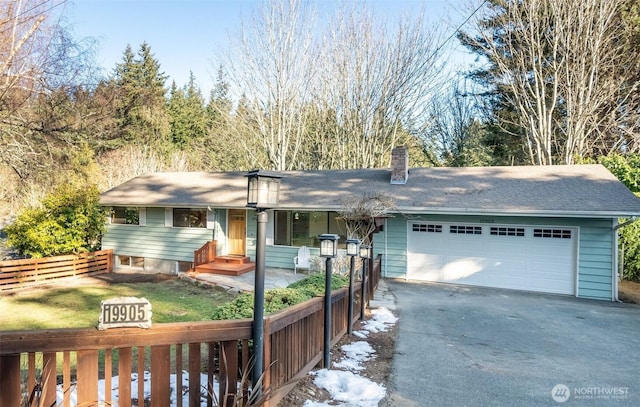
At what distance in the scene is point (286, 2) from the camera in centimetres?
1762

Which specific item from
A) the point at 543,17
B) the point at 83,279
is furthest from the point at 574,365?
the point at 543,17

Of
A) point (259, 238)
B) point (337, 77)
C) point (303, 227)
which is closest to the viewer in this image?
→ point (259, 238)

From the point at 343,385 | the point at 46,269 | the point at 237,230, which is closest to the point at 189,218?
the point at 237,230

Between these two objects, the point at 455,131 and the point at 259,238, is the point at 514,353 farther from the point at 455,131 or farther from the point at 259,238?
the point at 455,131

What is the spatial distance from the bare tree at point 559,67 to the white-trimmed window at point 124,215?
16.2m

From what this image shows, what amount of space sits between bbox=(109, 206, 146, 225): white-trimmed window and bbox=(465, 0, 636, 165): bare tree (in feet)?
53.2

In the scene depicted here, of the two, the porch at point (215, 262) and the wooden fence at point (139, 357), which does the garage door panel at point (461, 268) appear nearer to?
the porch at point (215, 262)

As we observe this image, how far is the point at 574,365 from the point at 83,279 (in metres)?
13.0

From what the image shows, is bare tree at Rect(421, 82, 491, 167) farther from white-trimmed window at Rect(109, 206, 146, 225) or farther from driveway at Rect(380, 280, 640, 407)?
white-trimmed window at Rect(109, 206, 146, 225)

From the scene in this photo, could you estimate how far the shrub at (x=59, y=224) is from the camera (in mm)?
11586

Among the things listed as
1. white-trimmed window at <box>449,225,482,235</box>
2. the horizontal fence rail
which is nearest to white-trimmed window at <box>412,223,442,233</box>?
white-trimmed window at <box>449,225,482,235</box>

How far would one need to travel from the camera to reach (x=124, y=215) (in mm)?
14633

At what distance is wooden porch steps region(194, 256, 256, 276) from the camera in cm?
1149

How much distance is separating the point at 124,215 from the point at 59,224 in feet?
8.86
